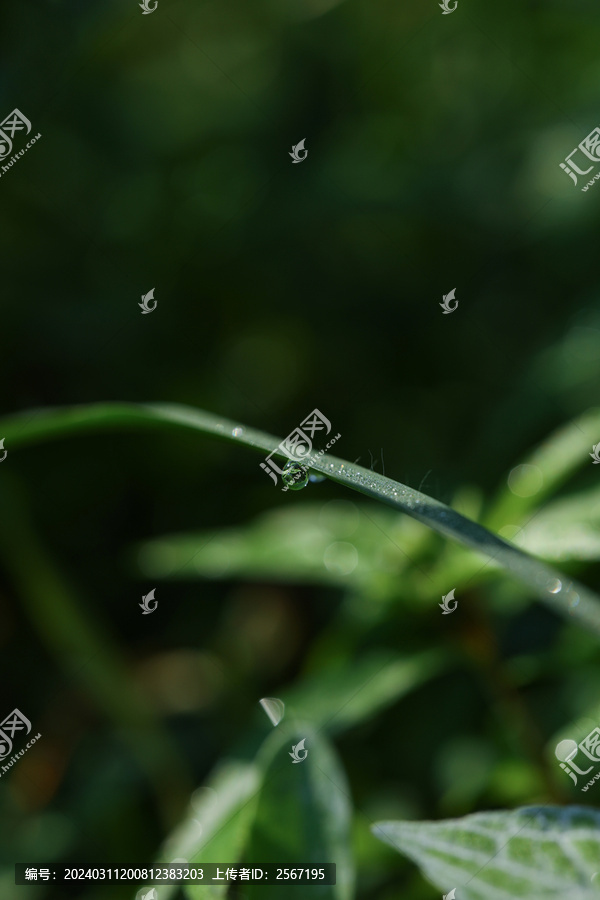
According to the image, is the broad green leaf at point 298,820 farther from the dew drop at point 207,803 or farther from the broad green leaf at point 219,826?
the dew drop at point 207,803

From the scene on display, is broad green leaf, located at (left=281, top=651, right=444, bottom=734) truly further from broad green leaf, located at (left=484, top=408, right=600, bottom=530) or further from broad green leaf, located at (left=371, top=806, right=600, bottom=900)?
broad green leaf, located at (left=371, top=806, right=600, bottom=900)

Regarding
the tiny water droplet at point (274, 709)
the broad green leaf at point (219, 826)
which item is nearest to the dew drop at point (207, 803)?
the broad green leaf at point (219, 826)

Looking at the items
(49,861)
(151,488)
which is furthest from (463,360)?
(49,861)

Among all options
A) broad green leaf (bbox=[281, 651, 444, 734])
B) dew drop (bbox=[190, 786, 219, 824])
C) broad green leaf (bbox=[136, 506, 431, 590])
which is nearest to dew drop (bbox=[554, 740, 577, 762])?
broad green leaf (bbox=[281, 651, 444, 734])

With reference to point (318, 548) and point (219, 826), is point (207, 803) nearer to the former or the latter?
point (219, 826)

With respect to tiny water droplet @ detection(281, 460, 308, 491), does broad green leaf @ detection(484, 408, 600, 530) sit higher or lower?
lower

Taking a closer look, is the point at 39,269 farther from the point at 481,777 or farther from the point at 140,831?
the point at 481,777
